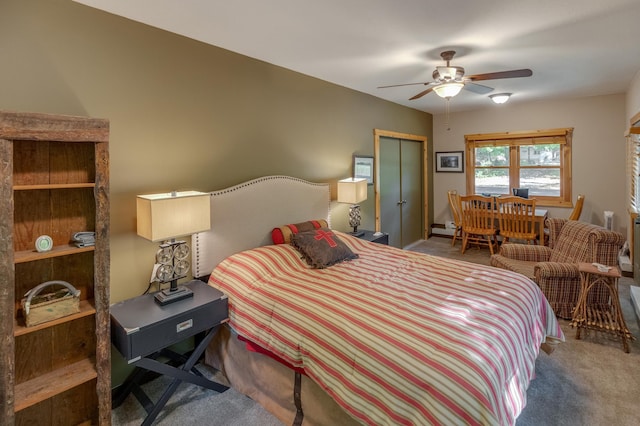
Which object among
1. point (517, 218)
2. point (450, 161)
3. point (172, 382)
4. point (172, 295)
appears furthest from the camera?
point (450, 161)

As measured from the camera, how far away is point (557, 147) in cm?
555

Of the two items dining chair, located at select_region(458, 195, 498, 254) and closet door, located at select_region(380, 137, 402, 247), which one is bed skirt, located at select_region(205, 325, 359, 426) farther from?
dining chair, located at select_region(458, 195, 498, 254)

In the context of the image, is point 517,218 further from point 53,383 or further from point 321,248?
point 53,383

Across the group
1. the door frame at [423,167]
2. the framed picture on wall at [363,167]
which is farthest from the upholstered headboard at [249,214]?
the door frame at [423,167]

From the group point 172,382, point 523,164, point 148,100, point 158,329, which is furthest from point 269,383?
point 523,164

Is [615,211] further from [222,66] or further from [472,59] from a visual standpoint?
[222,66]

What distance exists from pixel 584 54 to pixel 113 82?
395 cm

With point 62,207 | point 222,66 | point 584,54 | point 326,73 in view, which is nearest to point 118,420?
point 62,207

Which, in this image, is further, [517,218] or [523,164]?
[523,164]

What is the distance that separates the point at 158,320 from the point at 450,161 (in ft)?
19.3

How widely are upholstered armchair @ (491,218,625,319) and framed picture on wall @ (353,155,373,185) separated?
74.5 inches

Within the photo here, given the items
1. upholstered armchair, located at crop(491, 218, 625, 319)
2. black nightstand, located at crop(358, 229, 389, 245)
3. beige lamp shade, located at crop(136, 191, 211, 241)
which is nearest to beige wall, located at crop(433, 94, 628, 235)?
upholstered armchair, located at crop(491, 218, 625, 319)

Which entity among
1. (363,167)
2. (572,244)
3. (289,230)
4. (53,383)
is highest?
(363,167)

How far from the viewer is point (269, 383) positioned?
6.87 ft
